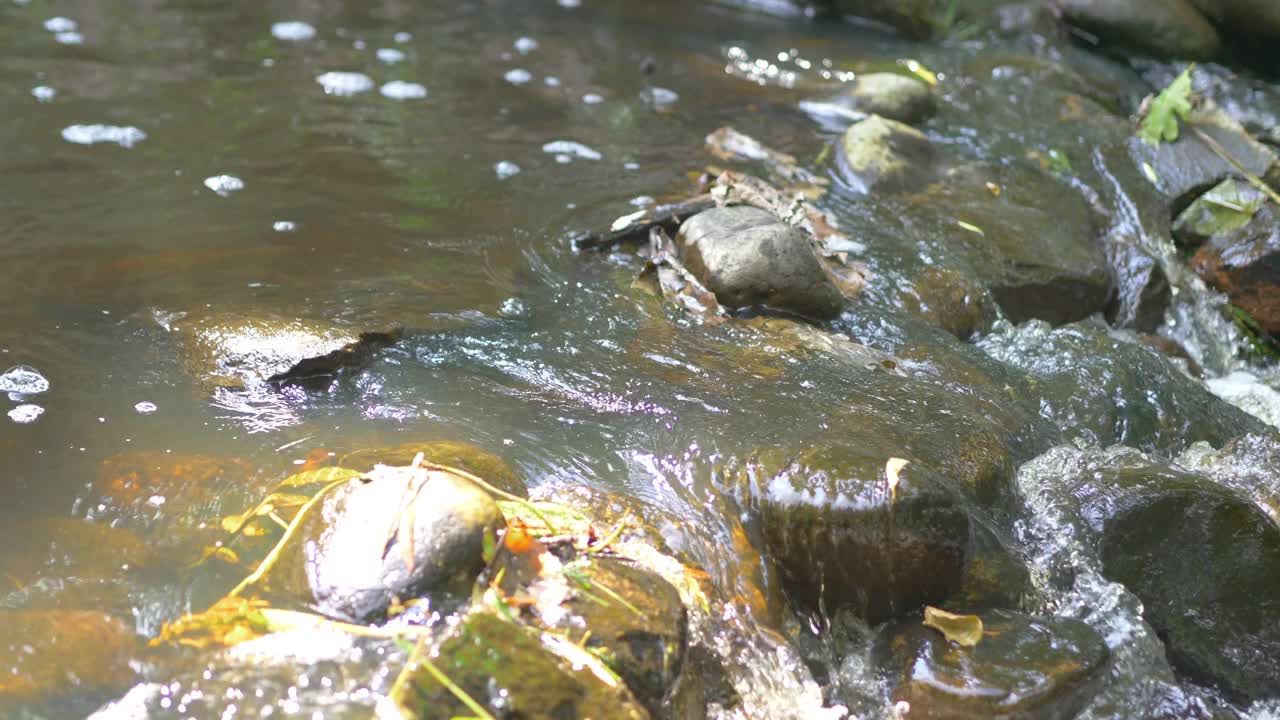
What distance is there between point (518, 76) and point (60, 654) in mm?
5534

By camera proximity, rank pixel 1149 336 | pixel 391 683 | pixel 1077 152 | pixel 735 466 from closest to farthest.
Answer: pixel 391 683, pixel 735 466, pixel 1149 336, pixel 1077 152

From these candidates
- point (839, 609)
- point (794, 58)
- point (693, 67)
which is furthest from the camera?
point (794, 58)

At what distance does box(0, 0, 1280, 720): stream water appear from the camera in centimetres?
303

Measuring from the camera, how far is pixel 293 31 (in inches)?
285

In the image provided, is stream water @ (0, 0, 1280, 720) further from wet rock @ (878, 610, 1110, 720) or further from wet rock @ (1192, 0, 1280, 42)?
wet rock @ (1192, 0, 1280, 42)

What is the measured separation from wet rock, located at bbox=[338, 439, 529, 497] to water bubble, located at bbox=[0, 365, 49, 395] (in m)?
1.17

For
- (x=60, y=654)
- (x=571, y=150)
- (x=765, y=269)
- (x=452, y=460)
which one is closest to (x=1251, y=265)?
(x=765, y=269)

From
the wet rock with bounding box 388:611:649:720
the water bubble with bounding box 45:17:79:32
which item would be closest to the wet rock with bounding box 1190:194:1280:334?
the wet rock with bounding box 388:611:649:720

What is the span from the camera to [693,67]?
312 inches

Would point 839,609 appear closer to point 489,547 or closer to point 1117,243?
point 489,547

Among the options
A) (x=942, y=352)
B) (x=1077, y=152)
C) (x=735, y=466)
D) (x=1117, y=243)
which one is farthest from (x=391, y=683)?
(x=1077, y=152)

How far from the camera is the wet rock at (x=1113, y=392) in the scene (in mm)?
4188

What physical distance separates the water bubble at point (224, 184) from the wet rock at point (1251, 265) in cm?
565

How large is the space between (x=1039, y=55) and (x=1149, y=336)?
4.59 metres
